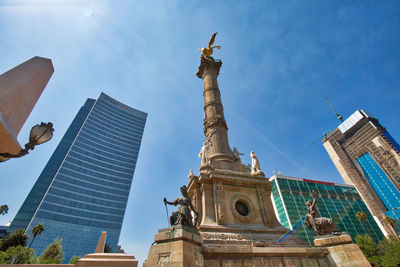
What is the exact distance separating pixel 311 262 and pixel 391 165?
80416 mm

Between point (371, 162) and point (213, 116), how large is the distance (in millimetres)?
82576

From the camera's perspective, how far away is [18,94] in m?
4.05

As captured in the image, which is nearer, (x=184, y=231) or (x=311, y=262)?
(x=184, y=231)

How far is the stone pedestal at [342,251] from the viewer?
721 centimetres

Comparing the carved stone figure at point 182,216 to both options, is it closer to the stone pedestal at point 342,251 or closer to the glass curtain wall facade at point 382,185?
the stone pedestal at point 342,251

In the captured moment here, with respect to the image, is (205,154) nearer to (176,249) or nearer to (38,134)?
(176,249)

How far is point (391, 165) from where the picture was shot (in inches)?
2446

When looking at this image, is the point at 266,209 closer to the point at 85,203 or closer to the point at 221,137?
the point at 221,137

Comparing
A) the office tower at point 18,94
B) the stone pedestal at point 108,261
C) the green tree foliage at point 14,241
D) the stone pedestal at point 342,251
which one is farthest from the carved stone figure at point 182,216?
the green tree foliage at point 14,241

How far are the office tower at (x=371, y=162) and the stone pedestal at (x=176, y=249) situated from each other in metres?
76.4

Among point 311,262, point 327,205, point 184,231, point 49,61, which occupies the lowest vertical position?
point 311,262

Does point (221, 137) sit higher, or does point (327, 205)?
point (327, 205)

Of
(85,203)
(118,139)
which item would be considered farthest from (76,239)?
(118,139)

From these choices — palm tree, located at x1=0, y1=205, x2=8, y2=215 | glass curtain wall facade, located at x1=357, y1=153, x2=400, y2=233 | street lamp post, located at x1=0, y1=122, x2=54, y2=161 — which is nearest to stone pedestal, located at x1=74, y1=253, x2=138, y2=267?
street lamp post, located at x1=0, y1=122, x2=54, y2=161
